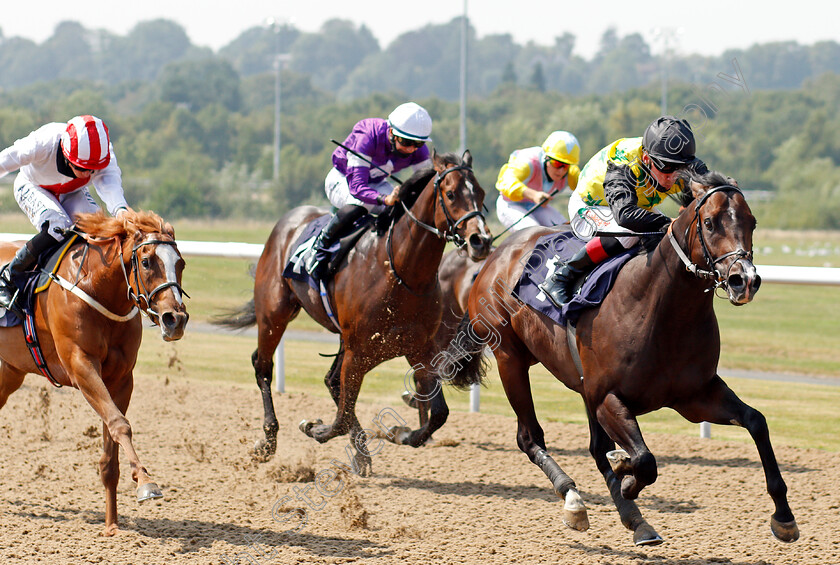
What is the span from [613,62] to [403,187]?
150174 millimetres

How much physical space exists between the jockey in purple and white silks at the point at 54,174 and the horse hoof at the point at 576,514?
102 inches

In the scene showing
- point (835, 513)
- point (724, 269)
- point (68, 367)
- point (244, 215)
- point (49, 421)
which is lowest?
point (244, 215)

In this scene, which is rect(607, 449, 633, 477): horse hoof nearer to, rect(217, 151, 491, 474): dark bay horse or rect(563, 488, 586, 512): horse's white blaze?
rect(563, 488, 586, 512): horse's white blaze

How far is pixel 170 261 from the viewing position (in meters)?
4.50

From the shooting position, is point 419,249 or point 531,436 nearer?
point 531,436

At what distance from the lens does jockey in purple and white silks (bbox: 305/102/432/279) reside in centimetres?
609

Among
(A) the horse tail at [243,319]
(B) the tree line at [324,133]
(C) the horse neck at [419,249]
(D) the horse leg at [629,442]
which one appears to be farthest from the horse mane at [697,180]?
(B) the tree line at [324,133]

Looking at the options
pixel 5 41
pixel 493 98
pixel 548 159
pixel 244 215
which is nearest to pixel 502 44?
pixel 5 41

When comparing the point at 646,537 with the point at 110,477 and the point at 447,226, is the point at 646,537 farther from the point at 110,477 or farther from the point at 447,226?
the point at 110,477

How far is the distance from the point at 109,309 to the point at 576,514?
2353mm

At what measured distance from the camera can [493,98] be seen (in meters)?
80.1

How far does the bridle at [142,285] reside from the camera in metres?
4.44

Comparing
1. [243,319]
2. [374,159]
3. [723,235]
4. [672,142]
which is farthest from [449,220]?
[243,319]

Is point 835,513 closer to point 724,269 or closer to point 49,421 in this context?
point 724,269
